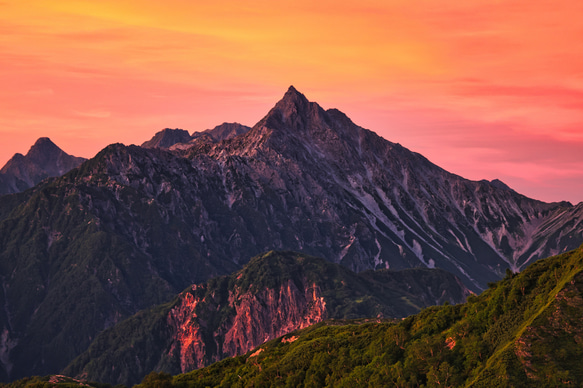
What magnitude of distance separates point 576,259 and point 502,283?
3045 cm

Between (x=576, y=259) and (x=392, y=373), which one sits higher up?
(x=576, y=259)

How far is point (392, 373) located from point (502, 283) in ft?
131

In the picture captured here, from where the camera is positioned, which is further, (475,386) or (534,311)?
(534,311)

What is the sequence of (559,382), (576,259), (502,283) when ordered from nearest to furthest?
(559,382), (576,259), (502,283)

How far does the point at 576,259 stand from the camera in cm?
17162

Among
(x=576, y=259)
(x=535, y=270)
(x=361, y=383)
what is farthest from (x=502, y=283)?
(x=361, y=383)

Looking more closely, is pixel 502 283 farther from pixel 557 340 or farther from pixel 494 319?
pixel 557 340

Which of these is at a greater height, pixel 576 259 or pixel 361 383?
pixel 576 259

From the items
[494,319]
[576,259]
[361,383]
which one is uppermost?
[576,259]

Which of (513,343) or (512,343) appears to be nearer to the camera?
(513,343)

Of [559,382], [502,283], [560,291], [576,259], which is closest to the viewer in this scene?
[559,382]

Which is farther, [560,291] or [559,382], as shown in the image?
[560,291]

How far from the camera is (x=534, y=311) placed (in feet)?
550

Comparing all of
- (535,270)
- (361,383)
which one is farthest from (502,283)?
(361,383)
